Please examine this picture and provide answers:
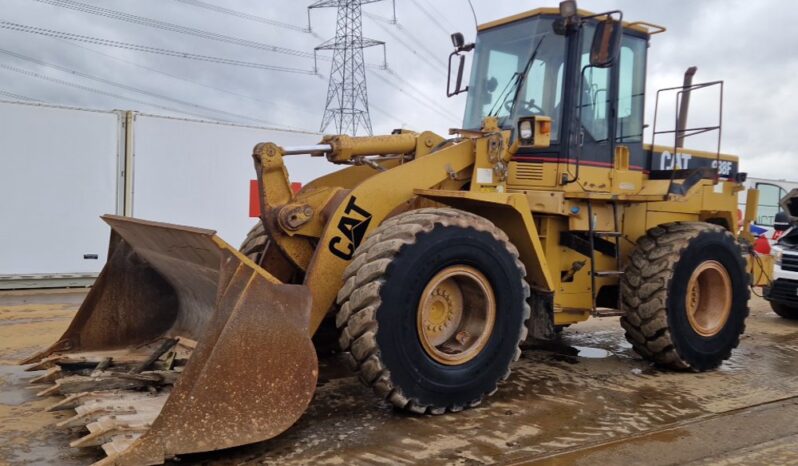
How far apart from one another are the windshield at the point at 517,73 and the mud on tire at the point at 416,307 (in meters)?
1.54

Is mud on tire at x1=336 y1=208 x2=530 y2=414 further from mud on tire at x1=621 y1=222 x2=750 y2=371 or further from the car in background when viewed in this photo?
the car in background

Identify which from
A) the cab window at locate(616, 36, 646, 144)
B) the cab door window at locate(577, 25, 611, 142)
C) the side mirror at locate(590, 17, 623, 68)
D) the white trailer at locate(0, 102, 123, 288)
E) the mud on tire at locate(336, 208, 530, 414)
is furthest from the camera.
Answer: the white trailer at locate(0, 102, 123, 288)

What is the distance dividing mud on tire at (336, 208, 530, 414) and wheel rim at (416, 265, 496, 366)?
47mm

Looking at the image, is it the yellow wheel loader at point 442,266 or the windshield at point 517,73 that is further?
the windshield at point 517,73

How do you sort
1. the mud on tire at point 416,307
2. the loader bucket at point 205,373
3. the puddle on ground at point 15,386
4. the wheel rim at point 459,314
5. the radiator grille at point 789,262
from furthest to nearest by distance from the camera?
the radiator grille at point 789,262 → the puddle on ground at point 15,386 → the wheel rim at point 459,314 → the mud on tire at point 416,307 → the loader bucket at point 205,373

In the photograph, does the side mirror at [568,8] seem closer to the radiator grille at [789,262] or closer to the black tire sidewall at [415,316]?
the black tire sidewall at [415,316]

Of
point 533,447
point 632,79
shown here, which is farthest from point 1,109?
point 533,447

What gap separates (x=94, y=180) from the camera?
36.1 ft

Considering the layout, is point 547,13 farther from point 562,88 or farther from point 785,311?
point 785,311

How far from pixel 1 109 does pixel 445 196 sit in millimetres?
8460

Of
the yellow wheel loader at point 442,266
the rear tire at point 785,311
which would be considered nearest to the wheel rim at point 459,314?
the yellow wheel loader at point 442,266

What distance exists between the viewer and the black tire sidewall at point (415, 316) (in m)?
4.14

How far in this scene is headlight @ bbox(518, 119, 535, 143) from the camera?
524 centimetres

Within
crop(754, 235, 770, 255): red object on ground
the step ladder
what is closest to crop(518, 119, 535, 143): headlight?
the step ladder
